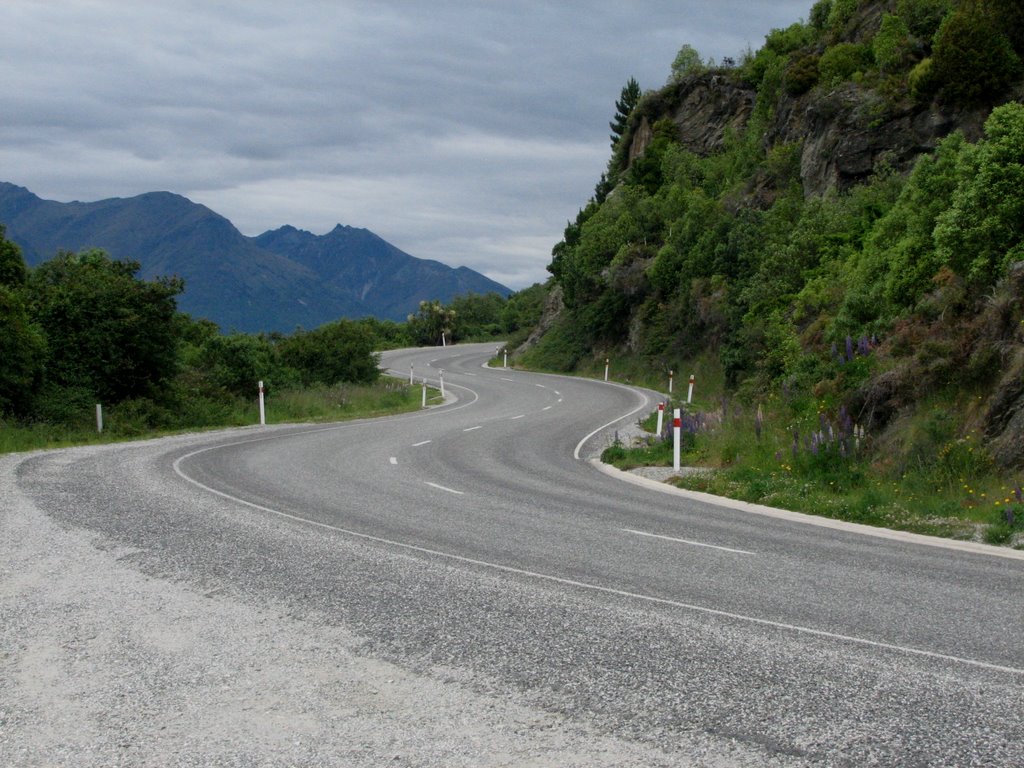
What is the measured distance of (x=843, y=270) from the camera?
25672mm

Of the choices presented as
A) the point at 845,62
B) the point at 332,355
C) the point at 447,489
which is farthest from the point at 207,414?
the point at 845,62

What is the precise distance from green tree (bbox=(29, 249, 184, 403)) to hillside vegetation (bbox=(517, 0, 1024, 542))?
15.3 meters

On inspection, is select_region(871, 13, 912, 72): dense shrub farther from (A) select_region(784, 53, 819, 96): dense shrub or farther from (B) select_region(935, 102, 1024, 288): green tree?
(B) select_region(935, 102, 1024, 288): green tree

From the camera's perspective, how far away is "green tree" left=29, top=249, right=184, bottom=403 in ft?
81.0

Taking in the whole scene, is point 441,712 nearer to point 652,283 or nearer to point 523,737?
point 523,737

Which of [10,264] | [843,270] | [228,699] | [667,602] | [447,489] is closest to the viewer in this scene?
[228,699]

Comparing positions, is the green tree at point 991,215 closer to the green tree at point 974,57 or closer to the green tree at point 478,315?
the green tree at point 974,57

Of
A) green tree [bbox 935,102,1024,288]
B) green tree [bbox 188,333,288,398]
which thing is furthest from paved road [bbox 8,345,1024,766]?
green tree [bbox 188,333,288,398]

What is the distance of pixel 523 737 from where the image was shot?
4863mm

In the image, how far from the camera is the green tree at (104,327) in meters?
24.7

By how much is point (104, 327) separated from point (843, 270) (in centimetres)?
2028

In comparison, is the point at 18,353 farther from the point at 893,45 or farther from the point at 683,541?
the point at 893,45

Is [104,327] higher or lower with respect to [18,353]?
higher

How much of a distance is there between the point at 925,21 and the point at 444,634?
110ft
